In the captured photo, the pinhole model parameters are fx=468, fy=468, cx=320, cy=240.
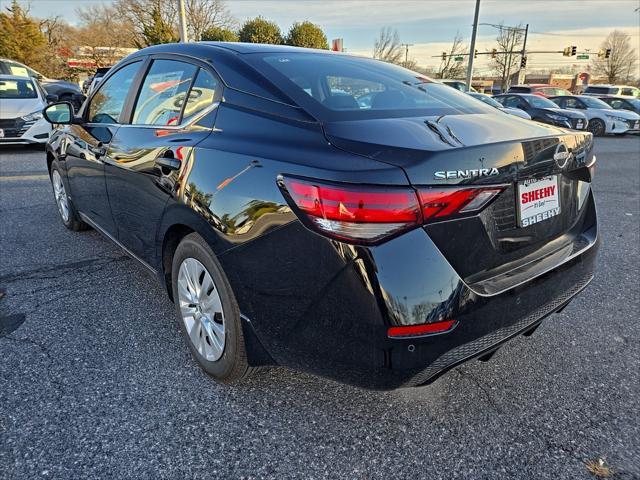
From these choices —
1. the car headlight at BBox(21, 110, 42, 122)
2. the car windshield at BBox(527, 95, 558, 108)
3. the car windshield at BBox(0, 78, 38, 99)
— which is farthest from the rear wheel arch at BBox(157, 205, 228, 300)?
the car windshield at BBox(527, 95, 558, 108)

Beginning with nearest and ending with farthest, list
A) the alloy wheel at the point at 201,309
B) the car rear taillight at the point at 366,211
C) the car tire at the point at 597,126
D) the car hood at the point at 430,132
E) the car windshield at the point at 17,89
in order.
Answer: the car rear taillight at the point at 366,211 → the car hood at the point at 430,132 → the alloy wheel at the point at 201,309 → the car windshield at the point at 17,89 → the car tire at the point at 597,126

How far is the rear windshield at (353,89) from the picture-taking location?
6.63 feet

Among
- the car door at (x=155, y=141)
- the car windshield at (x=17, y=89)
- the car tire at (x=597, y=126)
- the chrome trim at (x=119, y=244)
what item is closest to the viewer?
the car door at (x=155, y=141)

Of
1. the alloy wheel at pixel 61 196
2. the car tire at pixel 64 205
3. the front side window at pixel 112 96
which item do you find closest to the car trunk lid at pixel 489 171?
the front side window at pixel 112 96

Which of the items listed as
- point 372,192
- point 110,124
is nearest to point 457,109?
point 372,192

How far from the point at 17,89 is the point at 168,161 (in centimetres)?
949

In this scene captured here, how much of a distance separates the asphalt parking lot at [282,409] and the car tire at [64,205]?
127 cm

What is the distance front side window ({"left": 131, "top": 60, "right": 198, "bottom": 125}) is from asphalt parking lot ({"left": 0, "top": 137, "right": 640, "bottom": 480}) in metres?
1.21

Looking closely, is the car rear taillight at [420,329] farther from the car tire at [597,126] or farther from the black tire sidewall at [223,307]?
the car tire at [597,126]

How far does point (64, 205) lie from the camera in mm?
4457

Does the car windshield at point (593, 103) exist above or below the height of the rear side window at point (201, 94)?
below

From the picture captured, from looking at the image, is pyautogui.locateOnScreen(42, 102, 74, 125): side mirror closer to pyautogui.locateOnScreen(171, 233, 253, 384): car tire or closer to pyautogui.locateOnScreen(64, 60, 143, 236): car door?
pyautogui.locateOnScreen(64, 60, 143, 236): car door

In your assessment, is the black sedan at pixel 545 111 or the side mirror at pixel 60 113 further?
the black sedan at pixel 545 111

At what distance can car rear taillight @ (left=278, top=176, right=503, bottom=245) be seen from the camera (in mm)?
1527
